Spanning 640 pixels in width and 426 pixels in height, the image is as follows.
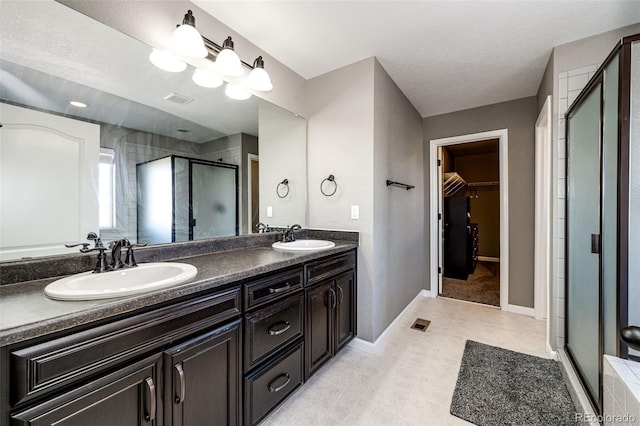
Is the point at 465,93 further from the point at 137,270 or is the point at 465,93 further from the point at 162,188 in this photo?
the point at 137,270

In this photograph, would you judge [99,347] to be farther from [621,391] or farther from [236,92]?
[621,391]

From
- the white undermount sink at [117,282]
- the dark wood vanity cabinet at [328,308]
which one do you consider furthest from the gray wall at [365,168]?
the white undermount sink at [117,282]

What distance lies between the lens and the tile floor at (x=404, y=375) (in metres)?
1.51

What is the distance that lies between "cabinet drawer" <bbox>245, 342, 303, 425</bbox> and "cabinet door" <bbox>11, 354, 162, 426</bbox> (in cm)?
46

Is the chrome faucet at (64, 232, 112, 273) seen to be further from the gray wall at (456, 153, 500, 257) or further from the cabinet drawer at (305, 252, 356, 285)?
the gray wall at (456, 153, 500, 257)

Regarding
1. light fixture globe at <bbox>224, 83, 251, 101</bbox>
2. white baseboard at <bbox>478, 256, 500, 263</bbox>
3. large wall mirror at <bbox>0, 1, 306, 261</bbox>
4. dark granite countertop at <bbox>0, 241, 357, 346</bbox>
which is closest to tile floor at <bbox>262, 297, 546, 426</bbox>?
dark granite countertop at <bbox>0, 241, 357, 346</bbox>

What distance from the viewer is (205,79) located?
67.6 inches

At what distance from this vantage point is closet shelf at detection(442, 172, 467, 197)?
4.62 m

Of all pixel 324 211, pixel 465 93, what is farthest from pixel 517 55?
pixel 324 211

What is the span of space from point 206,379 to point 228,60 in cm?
178

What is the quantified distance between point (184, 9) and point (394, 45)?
1.48 metres

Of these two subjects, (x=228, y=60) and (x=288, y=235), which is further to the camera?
(x=288, y=235)

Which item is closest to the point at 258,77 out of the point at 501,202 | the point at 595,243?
the point at 595,243

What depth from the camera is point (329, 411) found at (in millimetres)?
1540
